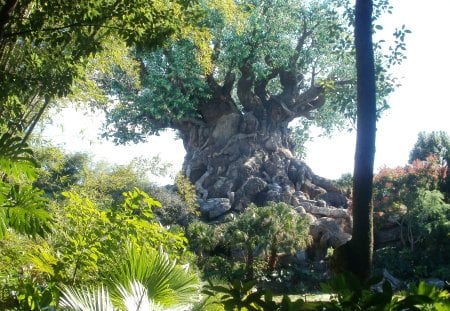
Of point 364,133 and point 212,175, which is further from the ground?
point 212,175

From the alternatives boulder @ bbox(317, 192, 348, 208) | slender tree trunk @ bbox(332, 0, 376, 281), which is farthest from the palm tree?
boulder @ bbox(317, 192, 348, 208)

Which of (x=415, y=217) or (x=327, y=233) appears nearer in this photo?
(x=415, y=217)

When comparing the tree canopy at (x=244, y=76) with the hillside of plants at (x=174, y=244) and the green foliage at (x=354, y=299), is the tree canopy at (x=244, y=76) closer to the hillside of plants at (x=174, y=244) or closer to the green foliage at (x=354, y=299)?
the hillside of plants at (x=174, y=244)

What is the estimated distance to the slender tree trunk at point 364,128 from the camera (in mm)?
5188

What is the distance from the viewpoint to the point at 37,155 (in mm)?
10359

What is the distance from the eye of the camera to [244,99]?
24375 millimetres

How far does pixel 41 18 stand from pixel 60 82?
0.62 metres

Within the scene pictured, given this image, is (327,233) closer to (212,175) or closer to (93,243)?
(212,175)

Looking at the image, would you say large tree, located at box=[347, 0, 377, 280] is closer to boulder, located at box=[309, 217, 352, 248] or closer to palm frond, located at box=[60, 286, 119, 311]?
palm frond, located at box=[60, 286, 119, 311]

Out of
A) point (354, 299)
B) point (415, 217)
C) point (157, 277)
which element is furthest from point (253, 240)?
point (354, 299)

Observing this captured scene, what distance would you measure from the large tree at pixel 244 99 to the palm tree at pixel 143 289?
57.3ft

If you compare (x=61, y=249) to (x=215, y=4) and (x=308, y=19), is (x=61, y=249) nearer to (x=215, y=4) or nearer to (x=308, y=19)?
(x=215, y=4)

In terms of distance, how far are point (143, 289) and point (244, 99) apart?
22.0 meters

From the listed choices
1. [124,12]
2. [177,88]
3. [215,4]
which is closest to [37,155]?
[215,4]
